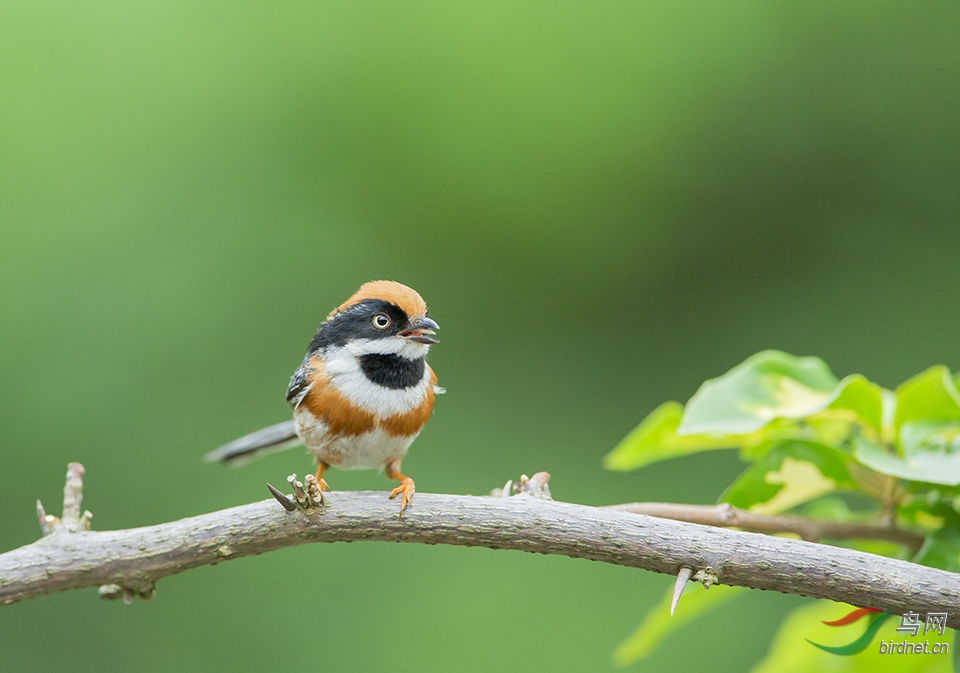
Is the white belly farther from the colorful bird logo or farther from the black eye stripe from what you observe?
the colorful bird logo

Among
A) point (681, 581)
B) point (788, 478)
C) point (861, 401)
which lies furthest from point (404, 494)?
point (861, 401)

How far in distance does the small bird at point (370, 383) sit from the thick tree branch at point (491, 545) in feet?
1.76

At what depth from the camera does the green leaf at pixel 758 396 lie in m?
2.31

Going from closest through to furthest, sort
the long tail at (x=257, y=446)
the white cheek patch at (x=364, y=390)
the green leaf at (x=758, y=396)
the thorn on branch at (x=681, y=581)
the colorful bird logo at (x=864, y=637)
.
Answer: the thorn on branch at (x=681, y=581)
the colorful bird logo at (x=864, y=637)
the green leaf at (x=758, y=396)
the white cheek patch at (x=364, y=390)
the long tail at (x=257, y=446)

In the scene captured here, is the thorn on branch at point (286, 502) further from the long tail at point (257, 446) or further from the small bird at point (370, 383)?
the long tail at point (257, 446)

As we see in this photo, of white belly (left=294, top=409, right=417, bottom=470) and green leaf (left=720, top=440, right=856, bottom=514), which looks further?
white belly (left=294, top=409, right=417, bottom=470)

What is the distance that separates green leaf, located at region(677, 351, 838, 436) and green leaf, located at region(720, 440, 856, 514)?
9 cm

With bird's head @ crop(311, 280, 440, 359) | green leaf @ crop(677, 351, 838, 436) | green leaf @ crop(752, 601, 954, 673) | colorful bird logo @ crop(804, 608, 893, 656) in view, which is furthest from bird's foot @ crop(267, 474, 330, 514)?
green leaf @ crop(752, 601, 954, 673)

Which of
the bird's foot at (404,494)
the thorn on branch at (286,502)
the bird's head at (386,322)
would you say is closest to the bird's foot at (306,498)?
the thorn on branch at (286,502)

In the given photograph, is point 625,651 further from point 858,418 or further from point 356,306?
point 356,306

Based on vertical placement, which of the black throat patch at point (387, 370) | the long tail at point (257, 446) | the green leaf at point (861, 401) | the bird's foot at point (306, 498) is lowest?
the bird's foot at point (306, 498)

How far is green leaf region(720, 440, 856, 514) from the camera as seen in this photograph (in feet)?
7.45

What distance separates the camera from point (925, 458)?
86.0 inches

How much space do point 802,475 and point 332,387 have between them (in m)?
1.35
